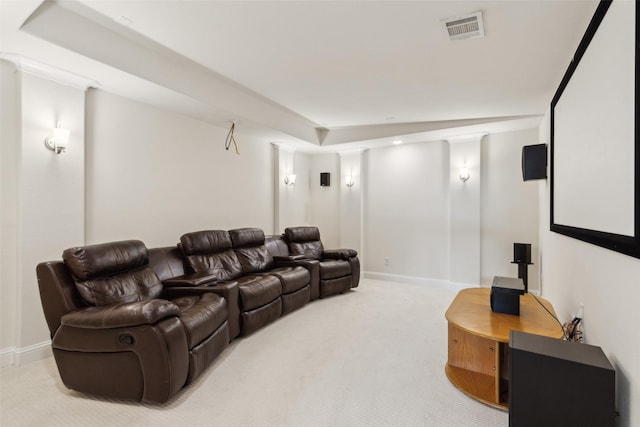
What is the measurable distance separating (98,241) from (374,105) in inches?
138

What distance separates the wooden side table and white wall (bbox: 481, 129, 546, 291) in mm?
2226

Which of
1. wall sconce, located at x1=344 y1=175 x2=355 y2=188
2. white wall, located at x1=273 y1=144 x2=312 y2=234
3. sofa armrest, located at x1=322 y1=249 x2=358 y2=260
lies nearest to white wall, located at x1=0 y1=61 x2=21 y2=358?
white wall, located at x1=273 y1=144 x2=312 y2=234

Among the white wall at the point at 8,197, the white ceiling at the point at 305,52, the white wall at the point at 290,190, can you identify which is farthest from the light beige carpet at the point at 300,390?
the white wall at the point at 290,190

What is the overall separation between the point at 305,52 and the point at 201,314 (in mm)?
2331

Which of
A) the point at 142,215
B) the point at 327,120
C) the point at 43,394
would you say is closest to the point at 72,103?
the point at 142,215

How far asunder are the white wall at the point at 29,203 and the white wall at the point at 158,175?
0.29 meters

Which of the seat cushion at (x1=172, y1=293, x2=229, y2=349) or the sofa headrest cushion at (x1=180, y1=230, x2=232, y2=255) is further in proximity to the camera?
the sofa headrest cushion at (x1=180, y1=230, x2=232, y2=255)

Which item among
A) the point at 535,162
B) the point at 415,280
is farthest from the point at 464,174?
the point at 415,280

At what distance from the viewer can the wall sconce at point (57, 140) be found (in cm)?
274

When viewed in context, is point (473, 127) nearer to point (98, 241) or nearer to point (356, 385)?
point (356, 385)

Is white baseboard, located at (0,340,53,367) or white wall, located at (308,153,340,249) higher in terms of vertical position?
white wall, located at (308,153,340,249)

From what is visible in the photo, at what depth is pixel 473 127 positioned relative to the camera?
14.9 feet

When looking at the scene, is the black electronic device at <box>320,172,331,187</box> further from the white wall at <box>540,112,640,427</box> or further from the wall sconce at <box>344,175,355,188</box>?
the white wall at <box>540,112,640,427</box>

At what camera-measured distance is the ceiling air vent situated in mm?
2162
